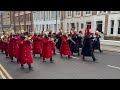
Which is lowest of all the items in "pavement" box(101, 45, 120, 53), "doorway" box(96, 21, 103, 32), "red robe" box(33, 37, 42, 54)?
"pavement" box(101, 45, 120, 53)

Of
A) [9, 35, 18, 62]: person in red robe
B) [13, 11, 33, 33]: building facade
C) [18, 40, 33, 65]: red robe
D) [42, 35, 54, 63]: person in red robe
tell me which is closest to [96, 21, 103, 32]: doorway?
[42, 35, 54, 63]: person in red robe

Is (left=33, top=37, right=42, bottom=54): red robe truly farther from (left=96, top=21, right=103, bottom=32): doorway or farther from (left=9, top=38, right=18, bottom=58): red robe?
(left=96, top=21, right=103, bottom=32): doorway

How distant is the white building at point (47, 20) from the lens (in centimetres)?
3841

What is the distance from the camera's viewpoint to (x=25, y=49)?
9555 mm

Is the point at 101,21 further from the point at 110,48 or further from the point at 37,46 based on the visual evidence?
the point at 37,46

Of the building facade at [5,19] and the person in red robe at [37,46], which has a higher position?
the building facade at [5,19]

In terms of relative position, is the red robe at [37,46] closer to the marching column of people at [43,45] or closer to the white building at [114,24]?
the marching column of people at [43,45]

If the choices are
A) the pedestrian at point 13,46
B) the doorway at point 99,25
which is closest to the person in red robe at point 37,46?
the pedestrian at point 13,46

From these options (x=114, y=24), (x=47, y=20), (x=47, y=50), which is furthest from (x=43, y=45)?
(x=47, y=20)

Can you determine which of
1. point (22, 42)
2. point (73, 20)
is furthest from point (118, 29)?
point (22, 42)

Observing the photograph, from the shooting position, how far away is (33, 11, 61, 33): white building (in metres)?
38.4
